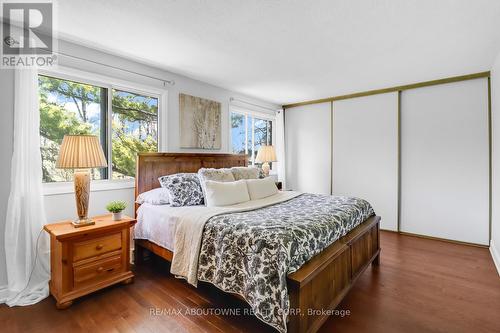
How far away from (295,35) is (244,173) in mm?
1832

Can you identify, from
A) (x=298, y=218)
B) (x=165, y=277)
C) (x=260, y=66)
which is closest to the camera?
(x=298, y=218)

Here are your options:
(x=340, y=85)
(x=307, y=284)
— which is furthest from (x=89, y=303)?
(x=340, y=85)

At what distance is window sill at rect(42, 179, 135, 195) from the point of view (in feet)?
8.04

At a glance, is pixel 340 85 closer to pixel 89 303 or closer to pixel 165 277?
pixel 165 277

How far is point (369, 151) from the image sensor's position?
14.5 ft

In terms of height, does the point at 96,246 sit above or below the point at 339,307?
above

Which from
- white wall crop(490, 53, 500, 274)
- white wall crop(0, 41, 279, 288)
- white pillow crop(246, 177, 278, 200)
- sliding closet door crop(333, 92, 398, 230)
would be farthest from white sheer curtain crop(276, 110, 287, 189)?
white wall crop(490, 53, 500, 274)

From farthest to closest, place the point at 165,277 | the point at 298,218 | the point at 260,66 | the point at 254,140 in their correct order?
1. the point at 254,140
2. the point at 260,66
3. the point at 165,277
4. the point at 298,218

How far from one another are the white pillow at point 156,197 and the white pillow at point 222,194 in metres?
0.46

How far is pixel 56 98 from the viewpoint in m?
2.58

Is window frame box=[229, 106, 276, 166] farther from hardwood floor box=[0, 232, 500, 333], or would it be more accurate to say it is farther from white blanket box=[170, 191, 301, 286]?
hardwood floor box=[0, 232, 500, 333]

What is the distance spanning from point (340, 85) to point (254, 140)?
6.31ft

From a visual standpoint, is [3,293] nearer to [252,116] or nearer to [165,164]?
[165,164]
